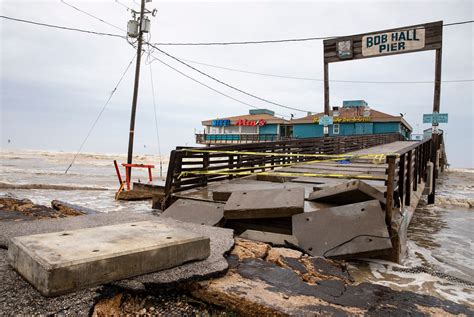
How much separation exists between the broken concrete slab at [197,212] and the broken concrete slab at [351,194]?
71.2 inches

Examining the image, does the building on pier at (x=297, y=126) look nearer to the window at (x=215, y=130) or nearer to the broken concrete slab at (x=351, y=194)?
the window at (x=215, y=130)

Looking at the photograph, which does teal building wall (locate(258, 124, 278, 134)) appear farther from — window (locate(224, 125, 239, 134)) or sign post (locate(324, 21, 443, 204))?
sign post (locate(324, 21, 443, 204))

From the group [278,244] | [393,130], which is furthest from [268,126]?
[278,244]

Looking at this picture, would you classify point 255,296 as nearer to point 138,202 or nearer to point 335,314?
point 335,314

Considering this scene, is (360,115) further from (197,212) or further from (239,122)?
(197,212)

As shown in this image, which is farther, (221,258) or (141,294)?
(221,258)

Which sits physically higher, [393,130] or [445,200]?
[393,130]

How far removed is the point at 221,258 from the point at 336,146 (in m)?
16.8

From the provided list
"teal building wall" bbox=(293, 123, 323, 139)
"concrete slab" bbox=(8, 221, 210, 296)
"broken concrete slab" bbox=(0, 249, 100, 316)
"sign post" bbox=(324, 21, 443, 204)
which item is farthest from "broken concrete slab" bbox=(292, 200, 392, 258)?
"teal building wall" bbox=(293, 123, 323, 139)

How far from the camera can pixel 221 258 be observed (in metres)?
2.78

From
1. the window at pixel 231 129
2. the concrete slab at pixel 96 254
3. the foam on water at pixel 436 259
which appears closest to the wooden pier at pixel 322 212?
the foam on water at pixel 436 259

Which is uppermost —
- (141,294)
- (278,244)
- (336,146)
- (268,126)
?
(268,126)

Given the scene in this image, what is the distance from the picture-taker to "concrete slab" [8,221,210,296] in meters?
1.95

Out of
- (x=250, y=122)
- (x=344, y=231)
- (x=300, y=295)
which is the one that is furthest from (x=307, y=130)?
(x=300, y=295)
